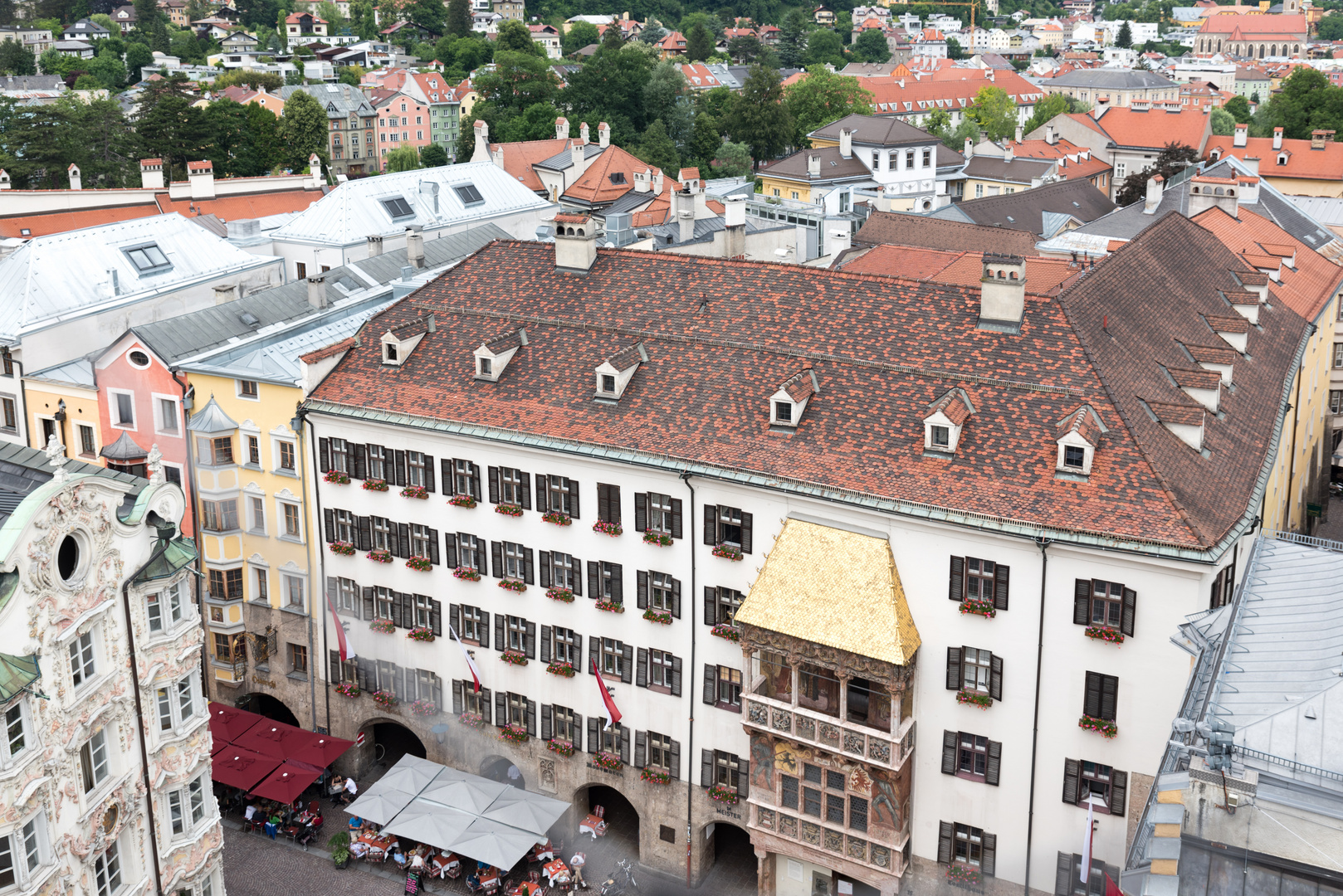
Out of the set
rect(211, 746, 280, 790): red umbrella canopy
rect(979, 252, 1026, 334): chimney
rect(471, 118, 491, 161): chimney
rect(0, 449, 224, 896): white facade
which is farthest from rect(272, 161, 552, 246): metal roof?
rect(471, 118, 491, 161): chimney

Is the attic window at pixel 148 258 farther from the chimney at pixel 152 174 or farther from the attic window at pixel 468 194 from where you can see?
the chimney at pixel 152 174

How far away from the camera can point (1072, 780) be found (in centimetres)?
4091

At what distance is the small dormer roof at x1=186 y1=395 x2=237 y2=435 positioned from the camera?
2114 inches

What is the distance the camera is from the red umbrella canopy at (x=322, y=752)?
175 ft

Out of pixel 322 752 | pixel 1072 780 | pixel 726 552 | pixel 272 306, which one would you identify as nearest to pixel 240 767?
pixel 322 752

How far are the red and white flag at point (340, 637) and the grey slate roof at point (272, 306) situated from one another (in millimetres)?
11456

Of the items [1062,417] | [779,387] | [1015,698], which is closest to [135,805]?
[779,387]

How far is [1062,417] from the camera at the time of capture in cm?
4122

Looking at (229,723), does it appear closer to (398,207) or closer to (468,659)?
(468,659)

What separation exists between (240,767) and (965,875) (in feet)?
90.8

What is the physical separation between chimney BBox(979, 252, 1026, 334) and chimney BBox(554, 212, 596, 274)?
15.5 metres

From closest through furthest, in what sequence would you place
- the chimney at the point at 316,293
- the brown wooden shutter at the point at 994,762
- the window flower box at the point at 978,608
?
1. the window flower box at the point at 978,608
2. the brown wooden shutter at the point at 994,762
3. the chimney at the point at 316,293

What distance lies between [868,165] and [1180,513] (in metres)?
105

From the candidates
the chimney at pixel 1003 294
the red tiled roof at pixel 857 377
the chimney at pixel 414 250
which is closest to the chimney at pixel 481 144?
the chimney at pixel 414 250
